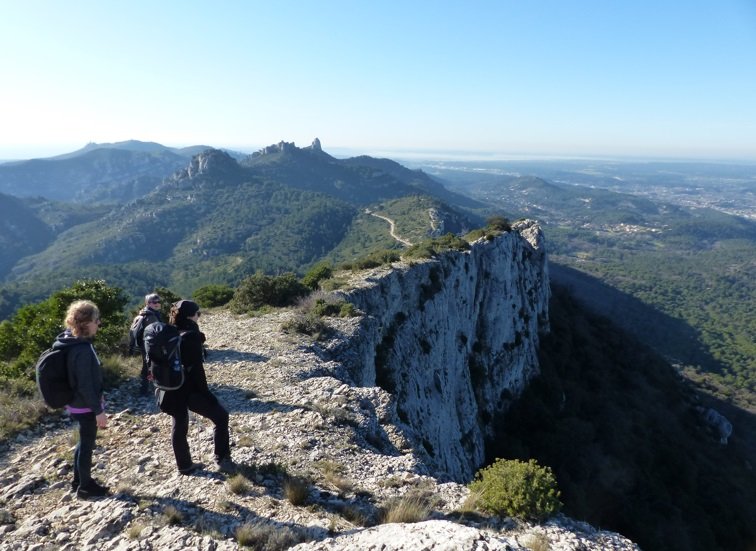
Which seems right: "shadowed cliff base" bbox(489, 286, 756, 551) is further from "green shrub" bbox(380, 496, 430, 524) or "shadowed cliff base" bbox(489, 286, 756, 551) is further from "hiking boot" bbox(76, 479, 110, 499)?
"hiking boot" bbox(76, 479, 110, 499)

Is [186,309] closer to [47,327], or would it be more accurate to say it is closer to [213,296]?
[47,327]

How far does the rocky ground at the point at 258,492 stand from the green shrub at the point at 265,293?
10136 mm

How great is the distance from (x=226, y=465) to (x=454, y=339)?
24.6m

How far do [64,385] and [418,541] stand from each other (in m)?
5.32

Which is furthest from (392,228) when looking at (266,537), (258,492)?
(266,537)

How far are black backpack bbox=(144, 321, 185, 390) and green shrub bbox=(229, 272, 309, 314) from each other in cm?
1479

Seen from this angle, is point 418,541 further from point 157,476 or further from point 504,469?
point 157,476

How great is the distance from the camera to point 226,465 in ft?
25.1

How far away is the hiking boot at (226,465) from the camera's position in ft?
24.9

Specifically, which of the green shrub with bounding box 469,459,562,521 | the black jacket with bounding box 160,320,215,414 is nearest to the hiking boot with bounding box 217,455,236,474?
the black jacket with bounding box 160,320,215,414

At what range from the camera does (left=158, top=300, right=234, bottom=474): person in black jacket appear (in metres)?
6.99

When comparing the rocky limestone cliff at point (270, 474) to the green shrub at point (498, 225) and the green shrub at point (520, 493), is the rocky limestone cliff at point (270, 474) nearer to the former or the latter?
the green shrub at point (520, 493)

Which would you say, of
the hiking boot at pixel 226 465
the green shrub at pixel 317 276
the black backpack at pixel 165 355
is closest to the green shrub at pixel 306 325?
the green shrub at pixel 317 276

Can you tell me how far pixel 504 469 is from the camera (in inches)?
279
